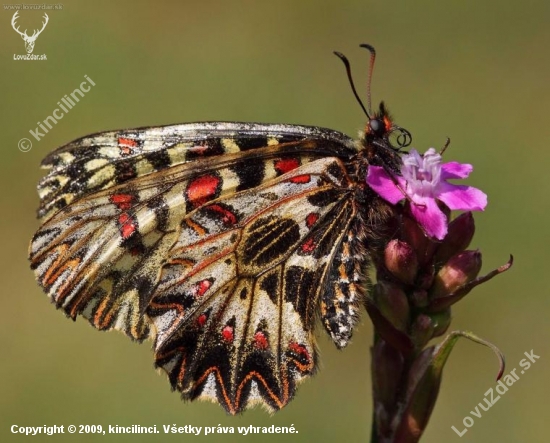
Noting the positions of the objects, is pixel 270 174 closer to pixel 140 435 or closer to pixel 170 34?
pixel 140 435

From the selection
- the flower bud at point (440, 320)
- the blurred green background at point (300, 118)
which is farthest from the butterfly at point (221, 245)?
the blurred green background at point (300, 118)

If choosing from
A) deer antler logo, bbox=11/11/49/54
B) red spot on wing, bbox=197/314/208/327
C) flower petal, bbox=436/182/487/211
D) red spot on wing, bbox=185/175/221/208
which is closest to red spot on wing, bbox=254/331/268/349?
red spot on wing, bbox=197/314/208/327

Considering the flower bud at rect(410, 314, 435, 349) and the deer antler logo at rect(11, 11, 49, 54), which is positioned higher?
the deer antler logo at rect(11, 11, 49, 54)

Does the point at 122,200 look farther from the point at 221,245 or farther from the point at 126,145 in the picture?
the point at 221,245

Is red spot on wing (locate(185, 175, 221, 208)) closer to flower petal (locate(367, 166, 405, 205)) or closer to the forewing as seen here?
the forewing

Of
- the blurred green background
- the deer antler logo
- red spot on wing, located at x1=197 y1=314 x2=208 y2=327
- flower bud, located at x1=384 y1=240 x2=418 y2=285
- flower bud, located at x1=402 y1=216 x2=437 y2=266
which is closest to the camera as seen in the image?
flower bud, located at x1=384 y1=240 x2=418 y2=285

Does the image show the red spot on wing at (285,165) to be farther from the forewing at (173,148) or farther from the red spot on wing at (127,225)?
the red spot on wing at (127,225)

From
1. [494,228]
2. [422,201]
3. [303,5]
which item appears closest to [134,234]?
[422,201]
